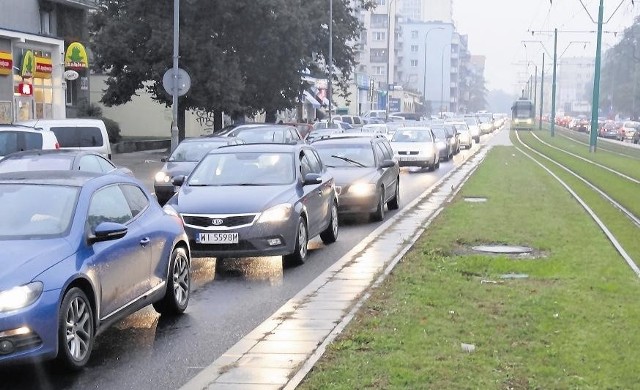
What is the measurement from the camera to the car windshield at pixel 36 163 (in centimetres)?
1463

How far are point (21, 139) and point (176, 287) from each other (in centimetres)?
1041

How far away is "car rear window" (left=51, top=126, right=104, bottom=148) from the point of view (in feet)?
76.4

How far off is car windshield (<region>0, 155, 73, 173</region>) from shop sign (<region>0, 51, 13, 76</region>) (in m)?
25.1

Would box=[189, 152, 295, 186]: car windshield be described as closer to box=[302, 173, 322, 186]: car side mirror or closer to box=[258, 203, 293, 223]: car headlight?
box=[302, 173, 322, 186]: car side mirror

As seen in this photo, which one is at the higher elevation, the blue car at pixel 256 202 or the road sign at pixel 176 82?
the road sign at pixel 176 82

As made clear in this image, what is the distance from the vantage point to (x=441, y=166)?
40.6m

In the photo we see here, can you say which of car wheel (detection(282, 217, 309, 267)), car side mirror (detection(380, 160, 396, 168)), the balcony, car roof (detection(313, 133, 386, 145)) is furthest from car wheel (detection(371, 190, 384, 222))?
the balcony

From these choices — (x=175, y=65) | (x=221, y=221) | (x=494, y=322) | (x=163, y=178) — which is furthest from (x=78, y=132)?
(x=494, y=322)

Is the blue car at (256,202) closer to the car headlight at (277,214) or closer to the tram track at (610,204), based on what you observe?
the car headlight at (277,214)

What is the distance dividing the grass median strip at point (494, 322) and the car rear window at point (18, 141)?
799 cm

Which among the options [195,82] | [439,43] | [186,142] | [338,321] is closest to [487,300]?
[338,321]

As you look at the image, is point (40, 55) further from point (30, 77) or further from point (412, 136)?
point (412, 136)

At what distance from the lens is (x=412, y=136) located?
3778 centimetres

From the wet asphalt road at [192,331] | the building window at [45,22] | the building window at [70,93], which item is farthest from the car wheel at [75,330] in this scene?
the building window at [70,93]
